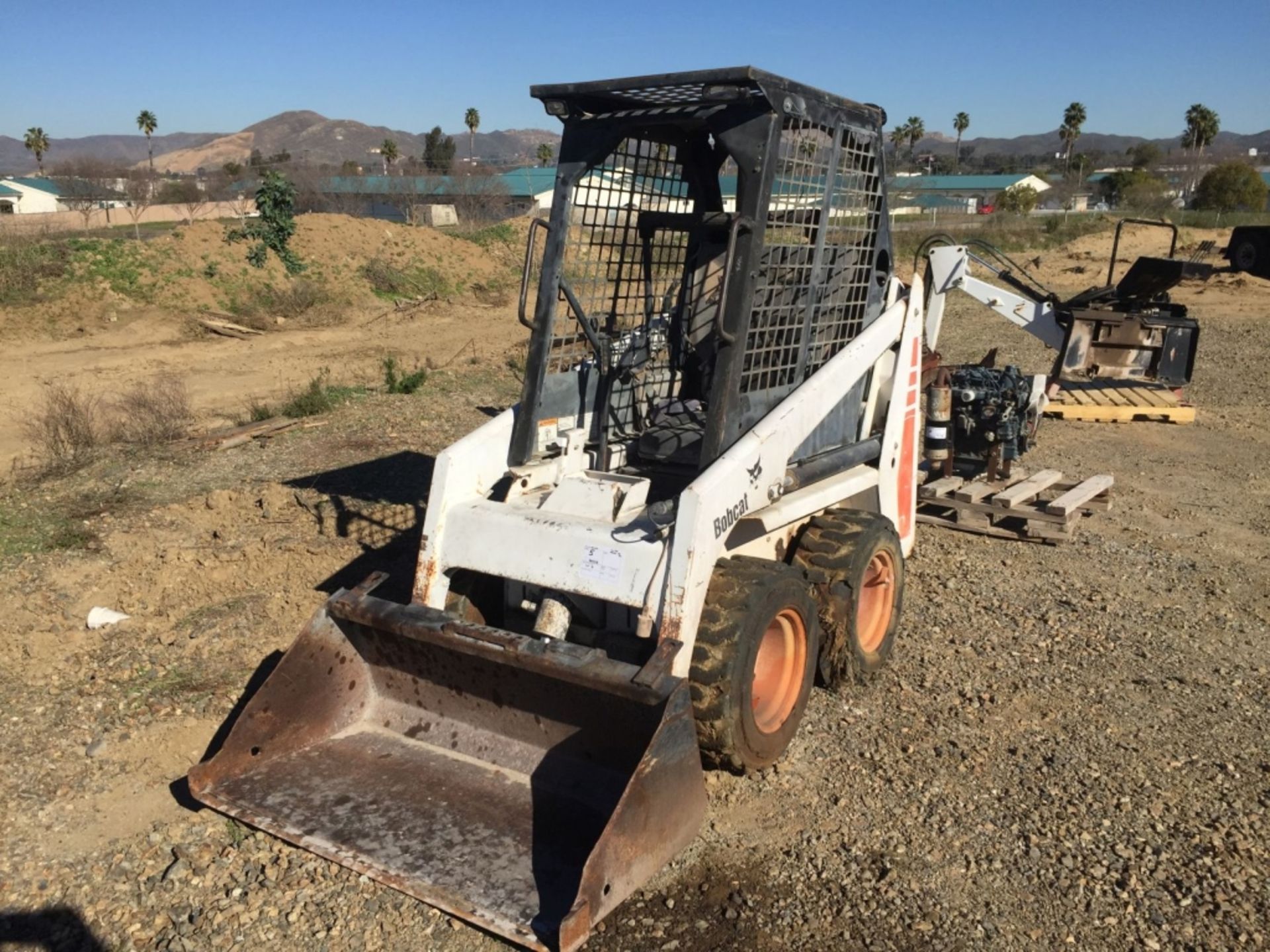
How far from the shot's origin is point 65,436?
28.1ft

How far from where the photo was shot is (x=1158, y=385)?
35.0ft

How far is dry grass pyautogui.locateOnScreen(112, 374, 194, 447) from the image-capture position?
8.76 m

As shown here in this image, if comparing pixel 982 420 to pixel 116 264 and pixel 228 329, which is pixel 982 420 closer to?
pixel 228 329

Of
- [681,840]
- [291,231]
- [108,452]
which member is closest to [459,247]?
[291,231]

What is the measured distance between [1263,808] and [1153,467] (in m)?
5.58

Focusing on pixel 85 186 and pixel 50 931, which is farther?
pixel 85 186

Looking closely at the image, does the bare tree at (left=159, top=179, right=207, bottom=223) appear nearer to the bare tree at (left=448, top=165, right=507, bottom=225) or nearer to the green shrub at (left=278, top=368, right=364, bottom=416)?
the bare tree at (left=448, top=165, right=507, bottom=225)

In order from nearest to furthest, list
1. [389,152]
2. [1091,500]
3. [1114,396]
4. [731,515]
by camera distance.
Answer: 1. [731,515]
2. [1091,500]
3. [1114,396]
4. [389,152]

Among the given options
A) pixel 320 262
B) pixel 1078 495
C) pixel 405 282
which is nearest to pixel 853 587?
pixel 1078 495

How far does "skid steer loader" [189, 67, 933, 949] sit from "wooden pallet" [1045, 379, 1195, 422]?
6.16 meters

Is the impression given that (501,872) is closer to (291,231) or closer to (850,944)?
(850,944)

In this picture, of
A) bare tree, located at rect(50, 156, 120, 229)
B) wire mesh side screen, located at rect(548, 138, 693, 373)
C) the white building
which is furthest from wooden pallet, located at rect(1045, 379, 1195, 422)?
the white building

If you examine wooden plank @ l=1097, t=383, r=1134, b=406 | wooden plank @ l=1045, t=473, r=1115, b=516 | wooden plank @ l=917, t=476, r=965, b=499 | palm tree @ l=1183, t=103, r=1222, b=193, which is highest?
palm tree @ l=1183, t=103, r=1222, b=193

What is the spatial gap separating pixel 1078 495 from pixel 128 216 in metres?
49.0
